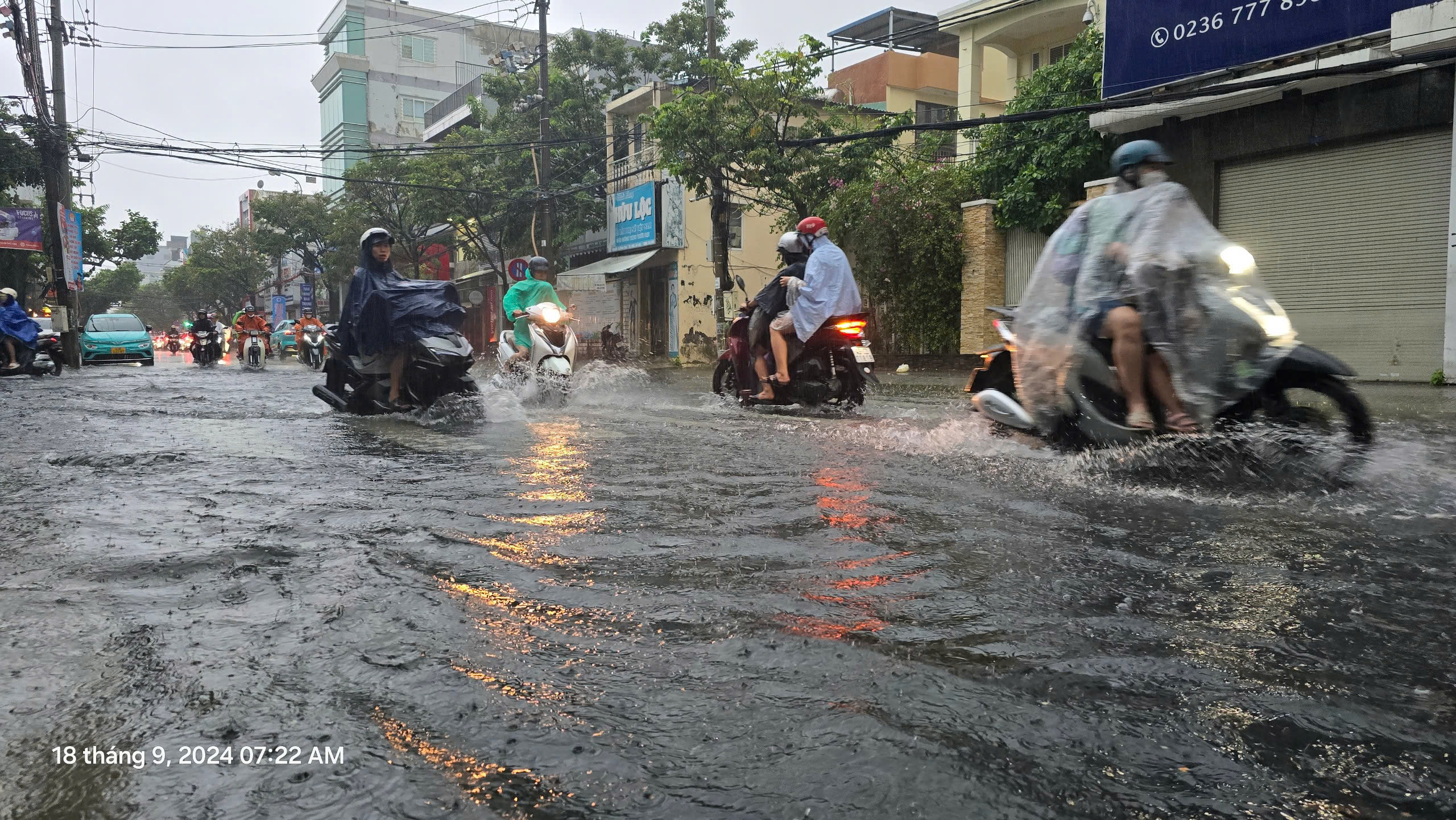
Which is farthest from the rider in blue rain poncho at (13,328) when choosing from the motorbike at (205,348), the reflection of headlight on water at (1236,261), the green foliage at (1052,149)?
the reflection of headlight on water at (1236,261)

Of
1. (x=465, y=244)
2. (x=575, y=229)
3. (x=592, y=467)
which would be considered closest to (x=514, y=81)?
(x=575, y=229)

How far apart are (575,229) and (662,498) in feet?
94.5

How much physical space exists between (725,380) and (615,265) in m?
19.6

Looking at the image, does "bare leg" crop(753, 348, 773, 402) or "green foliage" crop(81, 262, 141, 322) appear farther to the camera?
"green foliage" crop(81, 262, 141, 322)

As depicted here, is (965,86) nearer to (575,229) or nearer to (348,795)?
(575,229)

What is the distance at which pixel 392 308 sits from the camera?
8.07m

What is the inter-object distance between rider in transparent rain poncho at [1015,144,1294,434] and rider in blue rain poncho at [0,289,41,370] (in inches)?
646

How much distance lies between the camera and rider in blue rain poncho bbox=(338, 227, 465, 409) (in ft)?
26.5

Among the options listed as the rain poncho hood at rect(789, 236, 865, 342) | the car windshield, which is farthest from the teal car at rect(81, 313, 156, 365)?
the rain poncho hood at rect(789, 236, 865, 342)

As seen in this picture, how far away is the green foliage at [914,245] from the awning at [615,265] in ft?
31.0

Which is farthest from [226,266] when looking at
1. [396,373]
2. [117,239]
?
[396,373]

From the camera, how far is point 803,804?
4.85 feet

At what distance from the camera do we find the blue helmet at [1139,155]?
4.56 m

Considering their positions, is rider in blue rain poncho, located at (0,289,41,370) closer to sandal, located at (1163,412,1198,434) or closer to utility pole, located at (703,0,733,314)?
utility pole, located at (703,0,733,314)
